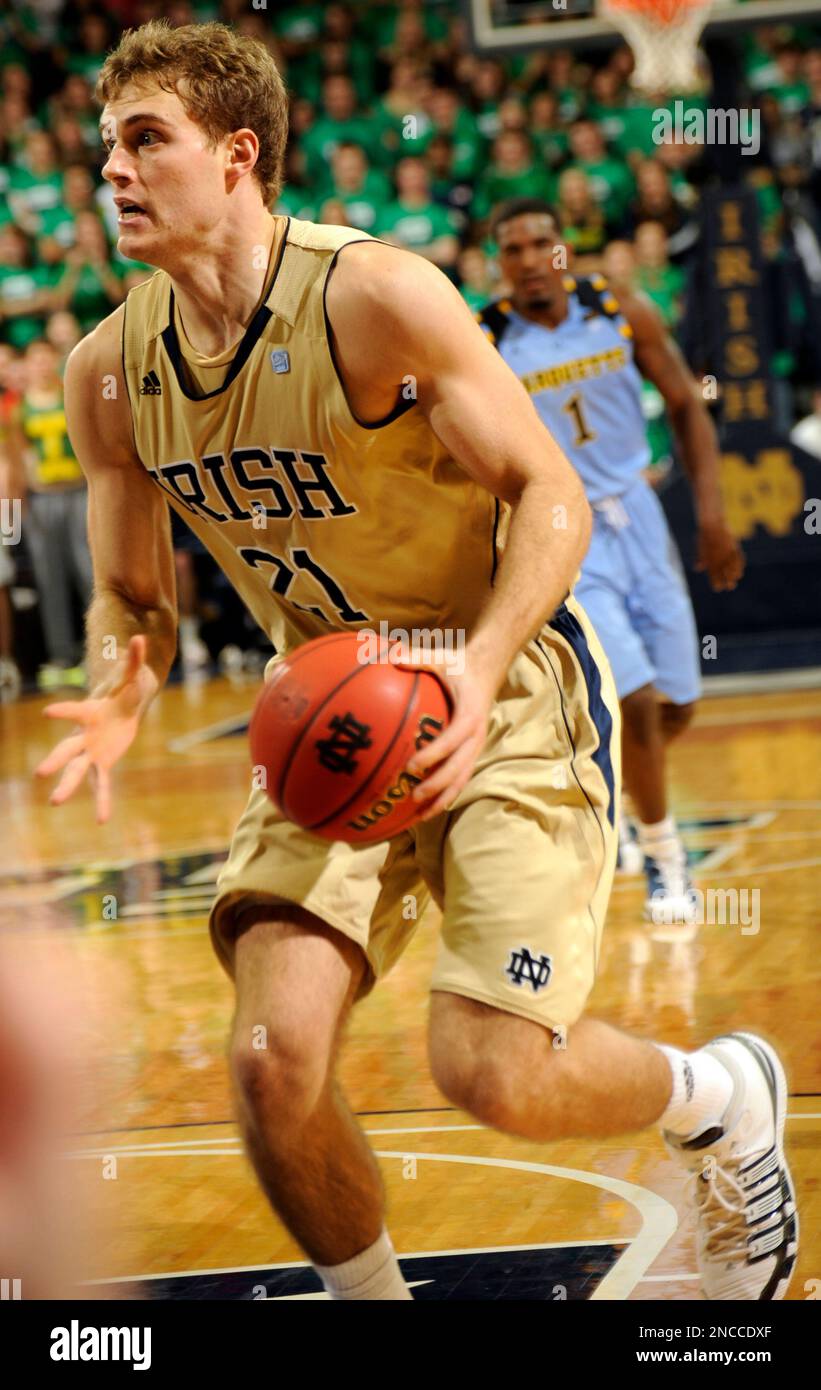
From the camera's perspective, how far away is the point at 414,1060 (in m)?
→ 4.33

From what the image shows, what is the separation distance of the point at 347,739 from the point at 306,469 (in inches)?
19.5

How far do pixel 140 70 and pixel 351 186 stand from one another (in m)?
10.4

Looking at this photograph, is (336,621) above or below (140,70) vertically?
below

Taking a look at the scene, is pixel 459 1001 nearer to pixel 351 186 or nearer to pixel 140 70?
pixel 140 70

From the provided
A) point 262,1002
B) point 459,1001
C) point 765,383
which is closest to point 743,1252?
point 459,1001

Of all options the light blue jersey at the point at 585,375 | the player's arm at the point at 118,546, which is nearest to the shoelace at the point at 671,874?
the light blue jersey at the point at 585,375

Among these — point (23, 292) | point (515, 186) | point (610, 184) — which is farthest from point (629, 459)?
point (23, 292)

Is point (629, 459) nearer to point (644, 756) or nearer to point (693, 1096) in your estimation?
point (644, 756)

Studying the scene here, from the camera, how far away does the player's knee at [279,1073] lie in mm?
2566

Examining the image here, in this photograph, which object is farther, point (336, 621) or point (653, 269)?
point (653, 269)

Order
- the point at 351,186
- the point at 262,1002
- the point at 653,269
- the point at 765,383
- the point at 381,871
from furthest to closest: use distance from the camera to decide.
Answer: the point at 351,186 → the point at 653,269 → the point at 765,383 → the point at 381,871 → the point at 262,1002

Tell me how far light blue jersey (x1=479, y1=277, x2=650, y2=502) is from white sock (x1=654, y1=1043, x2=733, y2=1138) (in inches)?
117

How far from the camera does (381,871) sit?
2.83m

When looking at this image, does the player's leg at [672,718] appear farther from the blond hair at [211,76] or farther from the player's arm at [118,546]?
the blond hair at [211,76]
